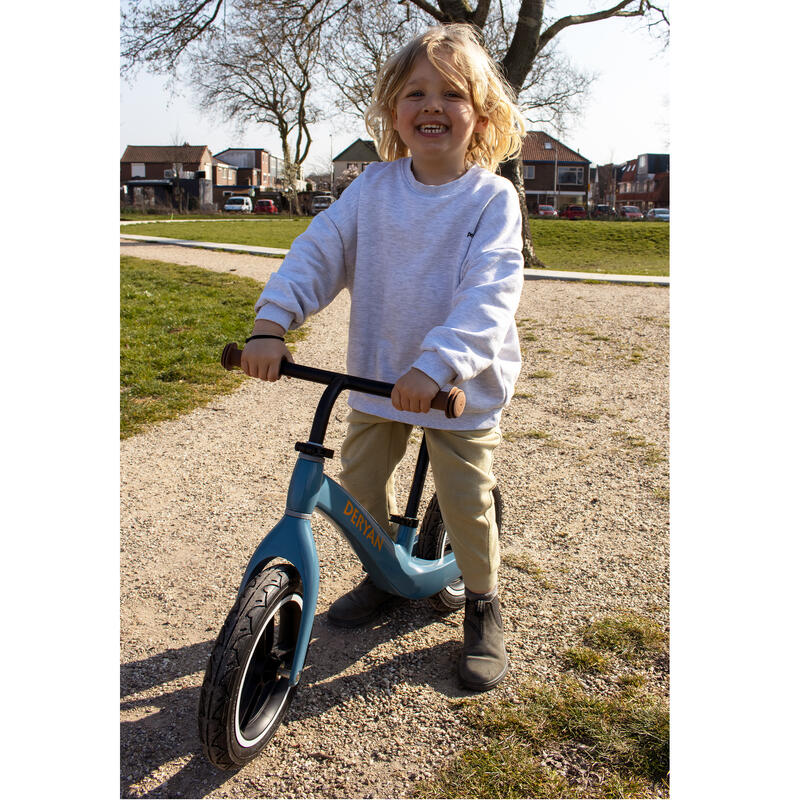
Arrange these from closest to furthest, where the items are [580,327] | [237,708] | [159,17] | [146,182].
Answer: [237,708]
[580,327]
[159,17]
[146,182]

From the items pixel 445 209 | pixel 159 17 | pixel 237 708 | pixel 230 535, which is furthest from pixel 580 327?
pixel 159 17

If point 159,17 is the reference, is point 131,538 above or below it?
below

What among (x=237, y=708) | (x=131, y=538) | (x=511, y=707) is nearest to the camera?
(x=237, y=708)

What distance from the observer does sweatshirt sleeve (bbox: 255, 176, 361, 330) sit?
2.11 meters

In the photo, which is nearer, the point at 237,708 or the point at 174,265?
the point at 237,708

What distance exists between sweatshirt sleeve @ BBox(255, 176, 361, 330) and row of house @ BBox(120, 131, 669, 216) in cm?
5360

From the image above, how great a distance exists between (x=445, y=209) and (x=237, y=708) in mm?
1415

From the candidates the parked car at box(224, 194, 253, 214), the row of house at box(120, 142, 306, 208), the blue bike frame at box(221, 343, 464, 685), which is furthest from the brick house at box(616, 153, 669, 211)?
the blue bike frame at box(221, 343, 464, 685)

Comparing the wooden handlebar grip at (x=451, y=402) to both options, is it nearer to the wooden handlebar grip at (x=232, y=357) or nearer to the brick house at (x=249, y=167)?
the wooden handlebar grip at (x=232, y=357)

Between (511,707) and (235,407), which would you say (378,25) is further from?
(511,707)

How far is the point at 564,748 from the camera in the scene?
2.05 m

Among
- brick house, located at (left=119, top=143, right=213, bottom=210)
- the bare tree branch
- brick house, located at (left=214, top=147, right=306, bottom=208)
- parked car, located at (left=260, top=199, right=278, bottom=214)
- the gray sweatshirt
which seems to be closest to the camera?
the gray sweatshirt

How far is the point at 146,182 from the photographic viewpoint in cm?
5638

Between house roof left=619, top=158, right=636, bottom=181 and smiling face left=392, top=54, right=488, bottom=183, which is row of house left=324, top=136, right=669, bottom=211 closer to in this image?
house roof left=619, top=158, right=636, bottom=181
